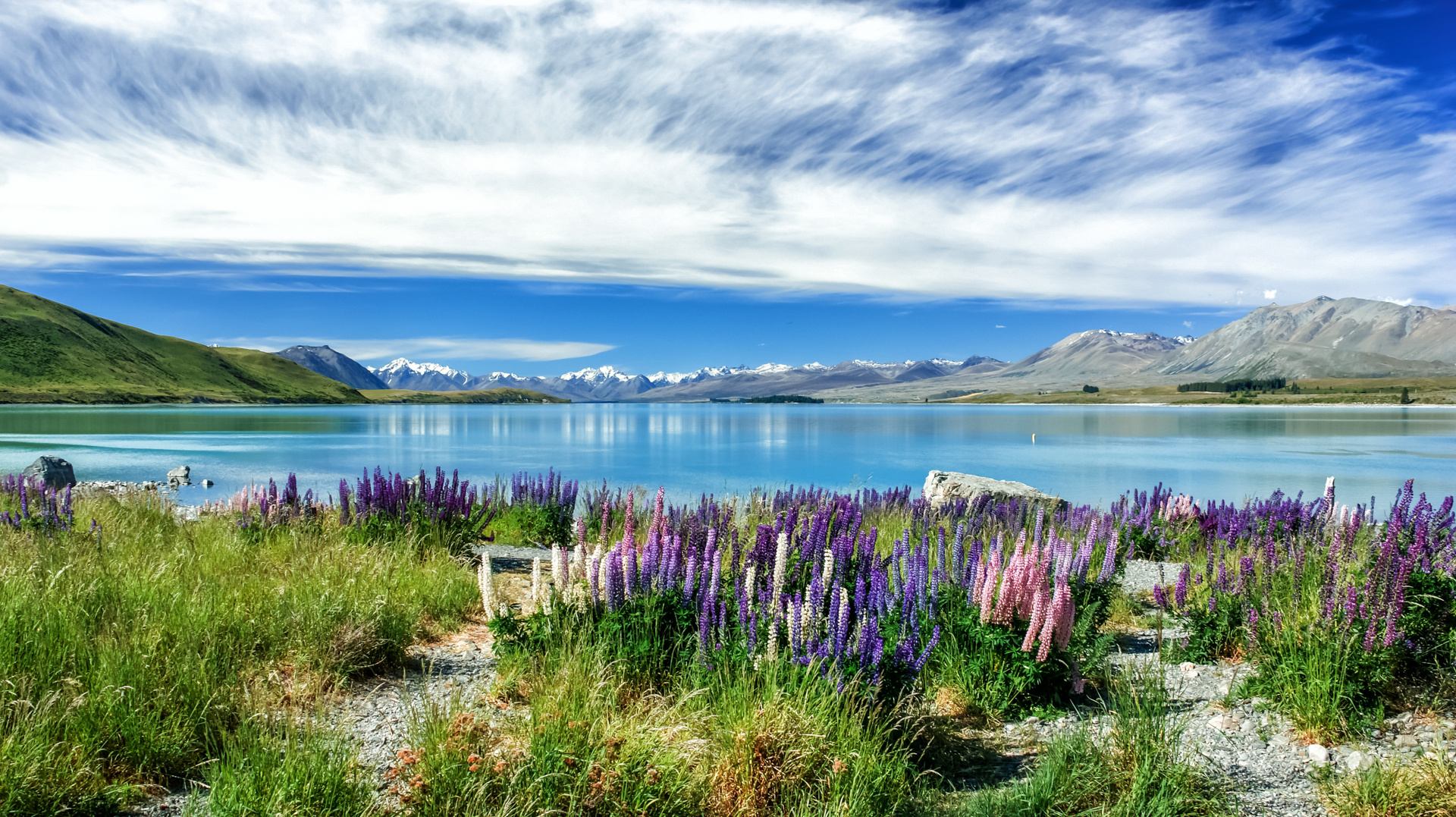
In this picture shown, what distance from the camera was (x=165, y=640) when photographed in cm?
498

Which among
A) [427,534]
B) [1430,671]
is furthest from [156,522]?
[1430,671]

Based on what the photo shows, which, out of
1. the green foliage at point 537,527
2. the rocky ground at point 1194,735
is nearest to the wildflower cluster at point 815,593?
the rocky ground at point 1194,735

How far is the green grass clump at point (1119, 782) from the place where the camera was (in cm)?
393

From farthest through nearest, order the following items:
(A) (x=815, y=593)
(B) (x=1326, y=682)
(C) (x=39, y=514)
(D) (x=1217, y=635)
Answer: (C) (x=39, y=514), (D) (x=1217, y=635), (B) (x=1326, y=682), (A) (x=815, y=593)

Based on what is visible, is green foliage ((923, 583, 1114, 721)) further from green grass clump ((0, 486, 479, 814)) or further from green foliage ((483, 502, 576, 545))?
green foliage ((483, 502, 576, 545))

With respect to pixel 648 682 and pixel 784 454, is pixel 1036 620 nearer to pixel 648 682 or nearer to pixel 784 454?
pixel 648 682

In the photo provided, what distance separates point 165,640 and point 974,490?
48.1ft

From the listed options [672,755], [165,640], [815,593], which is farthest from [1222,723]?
[165,640]

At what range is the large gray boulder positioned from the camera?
15469 millimetres

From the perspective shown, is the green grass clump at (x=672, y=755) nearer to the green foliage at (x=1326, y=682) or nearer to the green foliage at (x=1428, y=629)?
the green foliage at (x=1326, y=682)

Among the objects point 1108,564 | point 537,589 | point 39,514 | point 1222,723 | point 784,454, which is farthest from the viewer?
point 784,454

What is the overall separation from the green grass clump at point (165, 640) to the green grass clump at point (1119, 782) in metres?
4.27

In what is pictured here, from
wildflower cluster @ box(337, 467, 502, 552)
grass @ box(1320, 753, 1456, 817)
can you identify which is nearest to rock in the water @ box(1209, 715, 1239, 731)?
grass @ box(1320, 753, 1456, 817)

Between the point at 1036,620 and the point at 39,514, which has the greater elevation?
the point at 39,514
